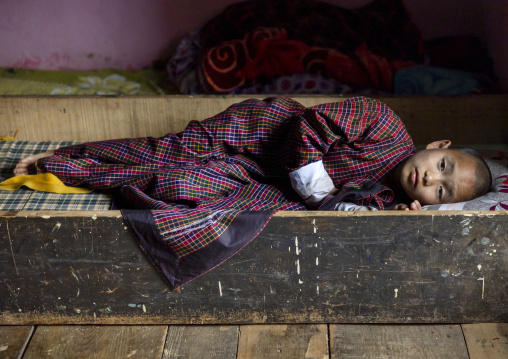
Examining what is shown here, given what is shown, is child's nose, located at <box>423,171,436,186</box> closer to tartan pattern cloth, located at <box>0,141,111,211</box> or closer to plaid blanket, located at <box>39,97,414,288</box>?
plaid blanket, located at <box>39,97,414,288</box>

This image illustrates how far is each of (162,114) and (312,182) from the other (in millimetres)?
733

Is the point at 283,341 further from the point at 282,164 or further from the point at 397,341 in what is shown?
the point at 282,164

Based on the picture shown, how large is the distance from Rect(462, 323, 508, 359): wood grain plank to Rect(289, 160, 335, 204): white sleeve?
1.54 ft

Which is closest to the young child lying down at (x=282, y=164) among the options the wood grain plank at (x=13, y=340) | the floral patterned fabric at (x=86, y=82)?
the wood grain plank at (x=13, y=340)

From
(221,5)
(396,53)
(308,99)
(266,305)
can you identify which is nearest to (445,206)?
(266,305)

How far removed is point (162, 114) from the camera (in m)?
1.89

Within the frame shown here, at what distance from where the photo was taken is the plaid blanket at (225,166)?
4.03 feet

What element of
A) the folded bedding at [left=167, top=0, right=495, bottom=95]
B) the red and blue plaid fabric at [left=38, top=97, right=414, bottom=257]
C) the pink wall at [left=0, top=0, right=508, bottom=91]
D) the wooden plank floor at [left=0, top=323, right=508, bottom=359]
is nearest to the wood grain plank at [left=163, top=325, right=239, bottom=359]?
the wooden plank floor at [left=0, top=323, right=508, bottom=359]

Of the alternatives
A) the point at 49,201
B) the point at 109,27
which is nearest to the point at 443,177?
the point at 49,201

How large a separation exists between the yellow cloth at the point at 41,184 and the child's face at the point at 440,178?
0.90 metres

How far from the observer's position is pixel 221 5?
267cm

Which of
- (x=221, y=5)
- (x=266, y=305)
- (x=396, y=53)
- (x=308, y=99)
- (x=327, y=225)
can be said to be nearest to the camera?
(x=327, y=225)

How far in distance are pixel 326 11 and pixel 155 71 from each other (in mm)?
901

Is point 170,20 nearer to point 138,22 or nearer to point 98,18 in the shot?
point 138,22
